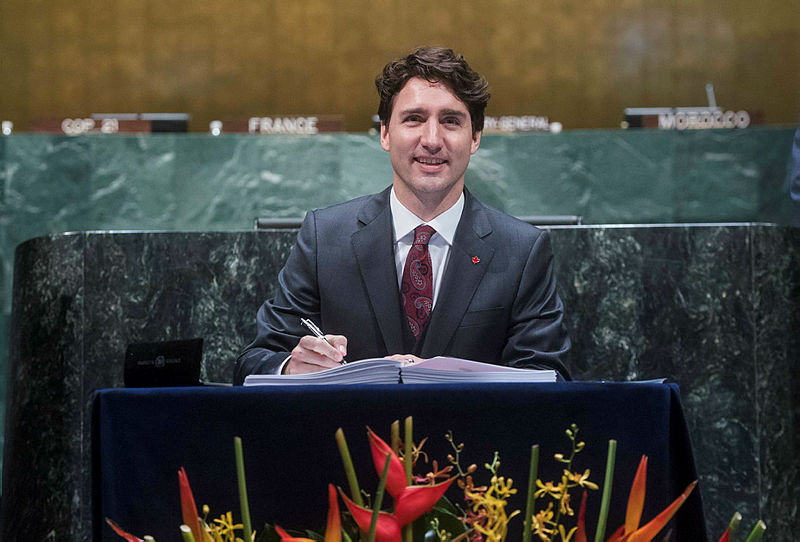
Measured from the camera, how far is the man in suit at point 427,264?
1.98 m

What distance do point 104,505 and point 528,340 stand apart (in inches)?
38.9

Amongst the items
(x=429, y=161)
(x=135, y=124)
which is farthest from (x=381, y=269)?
(x=135, y=124)

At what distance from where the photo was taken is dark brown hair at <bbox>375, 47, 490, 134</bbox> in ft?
6.71

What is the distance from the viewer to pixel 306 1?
6.33 metres

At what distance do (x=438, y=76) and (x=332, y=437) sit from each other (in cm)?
107

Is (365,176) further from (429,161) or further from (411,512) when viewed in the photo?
(411,512)

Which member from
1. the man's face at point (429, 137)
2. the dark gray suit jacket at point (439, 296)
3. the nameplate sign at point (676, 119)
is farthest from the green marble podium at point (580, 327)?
the nameplate sign at point (676, 119)

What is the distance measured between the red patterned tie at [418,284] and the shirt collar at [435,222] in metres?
0.02

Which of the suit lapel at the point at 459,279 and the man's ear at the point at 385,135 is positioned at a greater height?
the man's ear at the point at 385,135

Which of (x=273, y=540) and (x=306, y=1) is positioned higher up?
(x=306, y=1)

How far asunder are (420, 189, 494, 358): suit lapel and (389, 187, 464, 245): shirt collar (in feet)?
0.05

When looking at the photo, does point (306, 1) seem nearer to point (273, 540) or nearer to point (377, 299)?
point (377, 299)

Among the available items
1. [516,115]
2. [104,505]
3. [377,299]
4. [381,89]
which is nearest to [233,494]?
[104,505]

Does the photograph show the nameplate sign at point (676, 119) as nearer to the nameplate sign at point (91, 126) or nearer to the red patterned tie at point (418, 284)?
the nameplate sign at point (91, 126)
